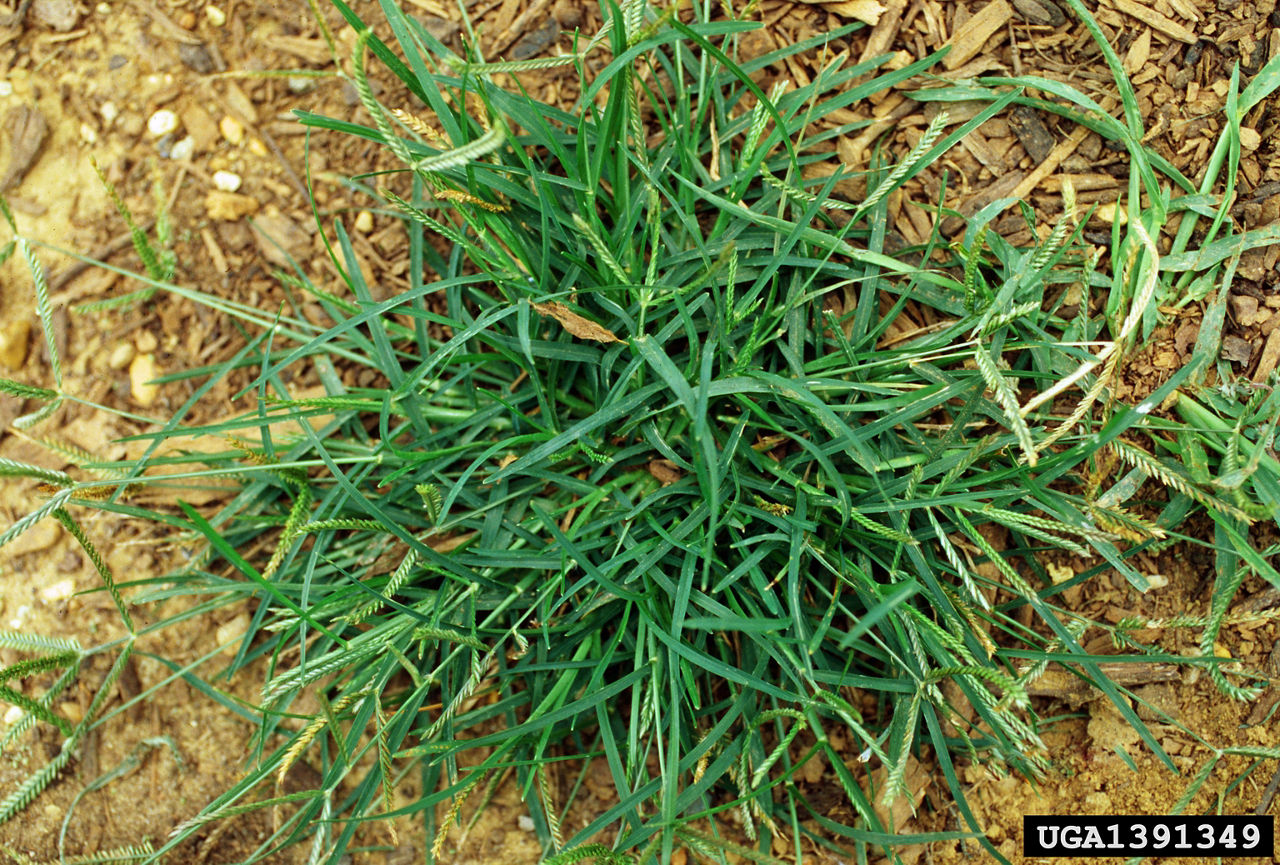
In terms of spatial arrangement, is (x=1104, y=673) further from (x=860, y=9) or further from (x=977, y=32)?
(x=860, y=9)

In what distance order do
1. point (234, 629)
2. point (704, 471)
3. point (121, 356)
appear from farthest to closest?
point (121, 356)
point (234, 629)
point (704, 471)

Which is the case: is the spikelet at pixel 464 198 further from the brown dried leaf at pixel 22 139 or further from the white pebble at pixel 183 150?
the brown dried leaf at pixel 22 139

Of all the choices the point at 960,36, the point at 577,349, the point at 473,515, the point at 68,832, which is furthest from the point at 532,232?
the point at 68,832

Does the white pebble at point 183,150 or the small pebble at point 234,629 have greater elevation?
the white pebble at point 183,150

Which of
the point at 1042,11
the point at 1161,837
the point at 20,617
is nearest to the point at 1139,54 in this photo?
the point at 1042,11

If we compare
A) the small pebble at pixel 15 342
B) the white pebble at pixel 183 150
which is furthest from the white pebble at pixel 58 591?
the white pebble at pixel 183 150

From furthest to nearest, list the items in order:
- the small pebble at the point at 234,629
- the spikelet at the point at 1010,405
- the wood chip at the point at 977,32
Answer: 1. the small pebble at the point at 234,629
2. the wood chip at the point at 977,32
3. the spikelet at the point at 1010,405

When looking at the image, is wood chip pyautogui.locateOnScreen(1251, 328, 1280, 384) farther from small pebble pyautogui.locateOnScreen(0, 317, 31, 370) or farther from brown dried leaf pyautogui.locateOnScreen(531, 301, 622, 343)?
small pebble pyautogui.locateOnScreen(0, 317, 31, 370)

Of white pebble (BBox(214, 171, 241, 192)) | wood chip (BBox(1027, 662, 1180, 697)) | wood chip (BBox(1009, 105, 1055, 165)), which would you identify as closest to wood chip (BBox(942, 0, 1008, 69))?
wood chip (BBox(1009, 105, 1055, 165))
